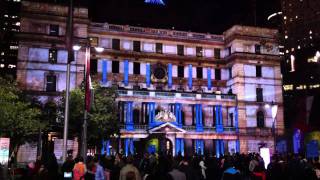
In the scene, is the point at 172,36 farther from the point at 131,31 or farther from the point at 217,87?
the point at 217,87

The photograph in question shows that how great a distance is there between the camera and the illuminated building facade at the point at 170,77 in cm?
5112

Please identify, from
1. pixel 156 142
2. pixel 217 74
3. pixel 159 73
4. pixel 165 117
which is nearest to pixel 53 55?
pixel 159 73

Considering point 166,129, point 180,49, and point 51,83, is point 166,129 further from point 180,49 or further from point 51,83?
point 51,83

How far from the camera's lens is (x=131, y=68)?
56.8m

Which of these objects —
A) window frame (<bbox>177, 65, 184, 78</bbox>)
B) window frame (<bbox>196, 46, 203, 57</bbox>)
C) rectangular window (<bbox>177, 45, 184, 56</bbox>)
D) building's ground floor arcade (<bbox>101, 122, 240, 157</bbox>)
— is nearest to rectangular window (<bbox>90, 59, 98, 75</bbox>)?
building's ground floor arcade (<bbox>101, 122, 240, 157</bbox>)

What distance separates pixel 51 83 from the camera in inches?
2028

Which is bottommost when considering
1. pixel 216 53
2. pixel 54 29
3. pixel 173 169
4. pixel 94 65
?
pixel 173 169

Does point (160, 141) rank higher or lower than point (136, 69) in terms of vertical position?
lower

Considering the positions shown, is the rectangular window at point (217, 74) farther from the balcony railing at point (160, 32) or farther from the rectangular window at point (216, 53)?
the balcony railing at point (160, 32)

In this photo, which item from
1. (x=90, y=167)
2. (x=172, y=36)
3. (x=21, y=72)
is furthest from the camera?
(x=172, y=36)

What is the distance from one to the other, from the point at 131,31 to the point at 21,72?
660 inches

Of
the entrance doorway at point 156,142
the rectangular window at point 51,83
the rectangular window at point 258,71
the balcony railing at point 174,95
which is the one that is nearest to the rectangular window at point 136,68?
Answer: the balcony railing at point 174,95

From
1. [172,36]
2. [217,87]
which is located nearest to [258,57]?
[217,87]

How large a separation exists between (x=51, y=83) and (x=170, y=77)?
17350 mm
